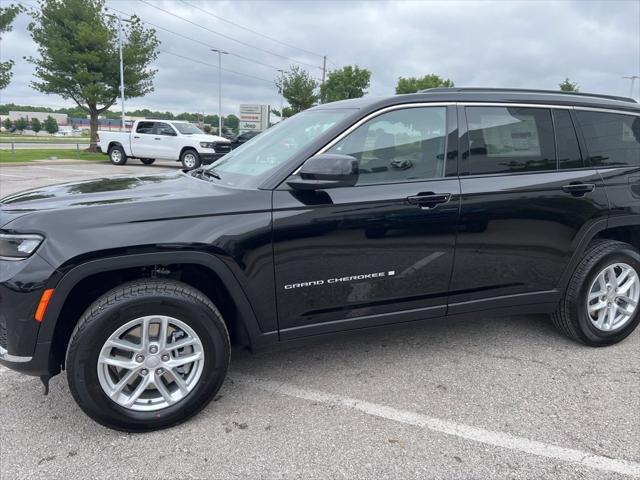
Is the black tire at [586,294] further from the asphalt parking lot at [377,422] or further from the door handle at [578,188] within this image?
the door handle at [578,188]

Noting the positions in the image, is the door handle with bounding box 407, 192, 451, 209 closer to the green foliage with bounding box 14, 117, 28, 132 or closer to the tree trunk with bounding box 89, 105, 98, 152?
the tree trunk with bounding box 89, 105, 98, 152

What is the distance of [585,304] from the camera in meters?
3.52

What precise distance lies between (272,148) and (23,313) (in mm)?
1747

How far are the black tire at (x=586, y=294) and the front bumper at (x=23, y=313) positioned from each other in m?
3.35

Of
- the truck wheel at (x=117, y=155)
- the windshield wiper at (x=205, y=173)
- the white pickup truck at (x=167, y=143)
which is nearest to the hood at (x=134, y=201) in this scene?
the windshield wiper at (x=205, y=173)

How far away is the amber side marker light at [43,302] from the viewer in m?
2.30

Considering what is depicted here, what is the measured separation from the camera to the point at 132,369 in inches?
98.9

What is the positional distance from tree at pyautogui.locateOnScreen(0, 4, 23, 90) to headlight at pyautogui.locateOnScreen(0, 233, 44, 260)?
20.2 metres

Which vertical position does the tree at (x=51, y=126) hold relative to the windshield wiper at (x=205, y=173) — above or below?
above

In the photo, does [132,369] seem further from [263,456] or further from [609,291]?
[609,291]

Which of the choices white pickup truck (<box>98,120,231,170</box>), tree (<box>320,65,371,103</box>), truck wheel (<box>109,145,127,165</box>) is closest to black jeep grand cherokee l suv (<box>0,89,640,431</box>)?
white pickup truck (<box>98,120,231,170</box>)

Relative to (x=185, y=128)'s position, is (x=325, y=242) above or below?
below

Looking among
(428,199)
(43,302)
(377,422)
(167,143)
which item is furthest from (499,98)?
(167,143)

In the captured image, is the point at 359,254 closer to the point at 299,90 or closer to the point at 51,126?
the point at 299,90
